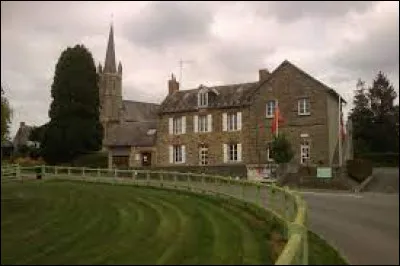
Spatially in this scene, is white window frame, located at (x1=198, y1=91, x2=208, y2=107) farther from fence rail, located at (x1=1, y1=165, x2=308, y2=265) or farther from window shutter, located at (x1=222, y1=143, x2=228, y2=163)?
fence rail, located at (x1=1, y1=165, x2=308, y2=265)

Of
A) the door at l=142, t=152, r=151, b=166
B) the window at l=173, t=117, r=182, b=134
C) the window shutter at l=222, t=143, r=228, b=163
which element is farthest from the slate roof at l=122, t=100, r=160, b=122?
the window shutter at l=222, t=143, r=228, b=163

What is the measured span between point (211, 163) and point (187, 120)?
4.43 m

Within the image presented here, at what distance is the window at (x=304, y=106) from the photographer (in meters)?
39.3

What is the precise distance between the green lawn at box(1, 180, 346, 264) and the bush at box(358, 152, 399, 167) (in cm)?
109

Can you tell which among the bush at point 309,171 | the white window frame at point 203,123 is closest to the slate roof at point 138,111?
the white window frame at point 203,123

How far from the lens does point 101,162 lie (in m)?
49.5

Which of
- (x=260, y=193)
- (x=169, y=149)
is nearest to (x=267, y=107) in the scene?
(x=169, y=149)

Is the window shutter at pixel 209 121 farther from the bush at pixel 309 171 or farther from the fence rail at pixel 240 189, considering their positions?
the bush at pixel 309 171

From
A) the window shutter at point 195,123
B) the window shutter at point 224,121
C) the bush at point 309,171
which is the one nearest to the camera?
the bush at point 309,171

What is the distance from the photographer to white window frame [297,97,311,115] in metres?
39.3

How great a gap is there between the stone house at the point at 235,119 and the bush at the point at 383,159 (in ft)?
107

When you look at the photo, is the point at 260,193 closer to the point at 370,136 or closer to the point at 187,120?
the point at 370,136

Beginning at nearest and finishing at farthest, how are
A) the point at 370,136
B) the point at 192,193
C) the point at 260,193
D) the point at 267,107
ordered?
1. the point at 370,136
2. the point at 260,193
3. the point at 192,193
4. the point at 267,107

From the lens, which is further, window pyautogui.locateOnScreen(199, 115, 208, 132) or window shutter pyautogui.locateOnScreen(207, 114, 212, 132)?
window pyautogui.locateOnScreen(199, 115, 208, 132)
